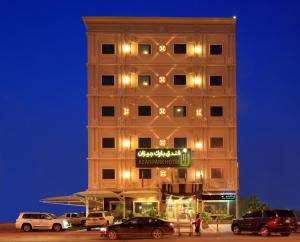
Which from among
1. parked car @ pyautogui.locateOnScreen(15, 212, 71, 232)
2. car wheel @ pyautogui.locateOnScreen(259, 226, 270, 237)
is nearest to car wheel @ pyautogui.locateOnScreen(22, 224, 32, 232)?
parked car @ pyautogui.locateOnScreen(15, 212, 71, 232)

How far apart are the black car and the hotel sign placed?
942 inches

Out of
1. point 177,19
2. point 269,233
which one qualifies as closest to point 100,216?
A: point 269,233

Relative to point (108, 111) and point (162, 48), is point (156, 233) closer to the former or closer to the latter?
point (108, 111)

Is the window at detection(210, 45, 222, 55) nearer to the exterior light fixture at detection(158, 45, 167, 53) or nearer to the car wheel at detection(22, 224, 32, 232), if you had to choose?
the exterior light fixture at detection(158, 45, 167, 53)

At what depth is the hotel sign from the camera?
64062 millimetres

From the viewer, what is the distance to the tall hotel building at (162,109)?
213 feet

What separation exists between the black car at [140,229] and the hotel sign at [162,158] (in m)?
23.9

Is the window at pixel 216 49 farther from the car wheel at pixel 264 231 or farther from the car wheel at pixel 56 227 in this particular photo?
the car wheel at pixel 264 231

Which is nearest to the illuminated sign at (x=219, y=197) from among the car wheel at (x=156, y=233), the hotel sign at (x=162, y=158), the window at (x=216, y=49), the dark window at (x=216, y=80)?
the hotel sign at (x=162, y=158)

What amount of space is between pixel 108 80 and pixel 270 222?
29574 mm

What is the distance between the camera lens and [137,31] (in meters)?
66.7

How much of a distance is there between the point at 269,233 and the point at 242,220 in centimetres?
230

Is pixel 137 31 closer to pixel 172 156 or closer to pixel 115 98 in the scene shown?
pixel 115 98

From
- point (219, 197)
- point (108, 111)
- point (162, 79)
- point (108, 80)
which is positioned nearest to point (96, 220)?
point (219, 197)
